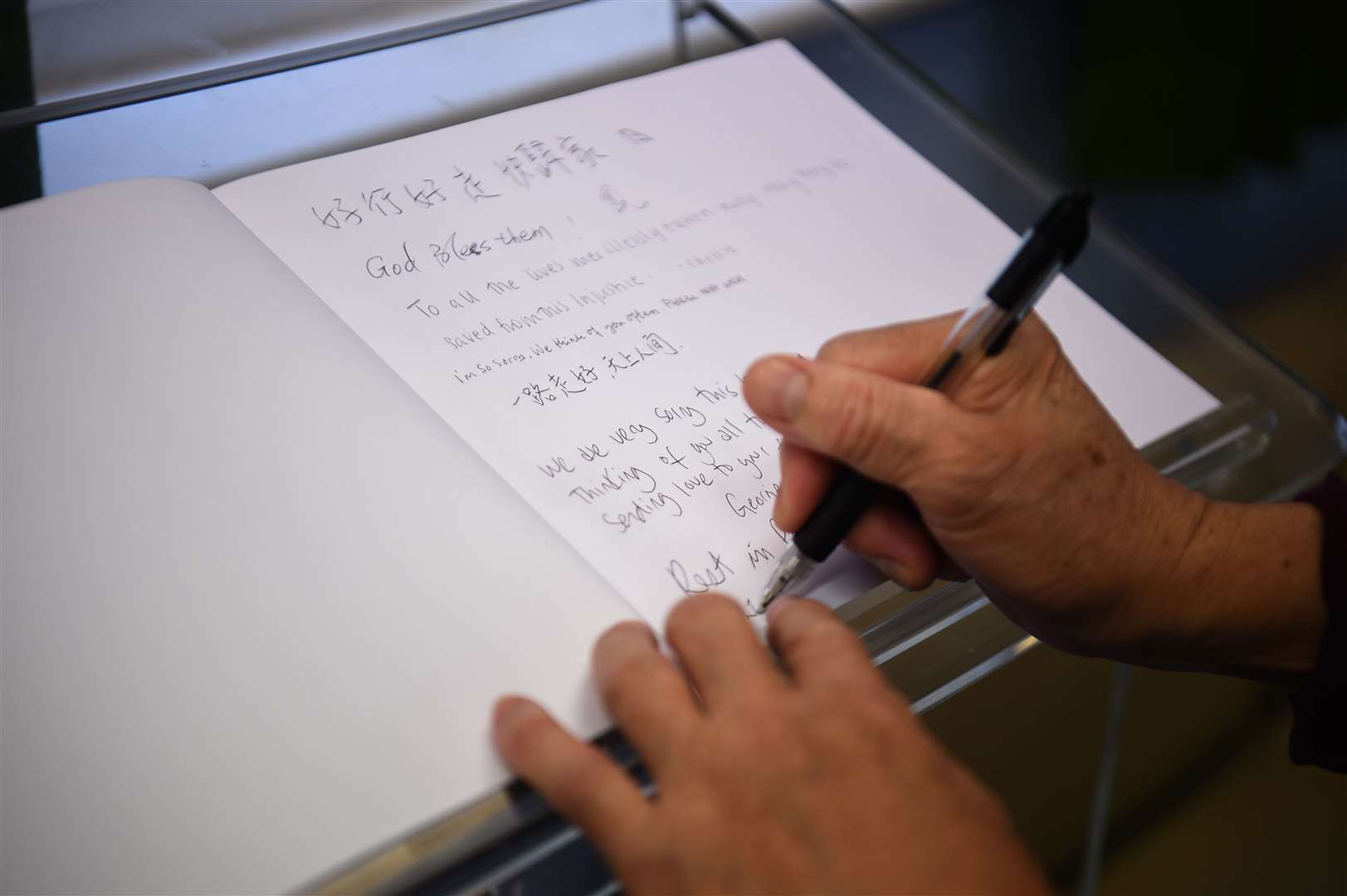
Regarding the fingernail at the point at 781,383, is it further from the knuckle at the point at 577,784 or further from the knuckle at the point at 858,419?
the knuckle at the point at 577,784

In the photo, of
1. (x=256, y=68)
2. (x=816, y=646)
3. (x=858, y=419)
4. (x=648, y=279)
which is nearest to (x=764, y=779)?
(x=816, y=646)

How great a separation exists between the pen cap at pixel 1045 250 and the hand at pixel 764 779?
0.57ft

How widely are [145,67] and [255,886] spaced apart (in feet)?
2.09

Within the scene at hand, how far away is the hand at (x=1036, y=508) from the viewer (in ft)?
1.63

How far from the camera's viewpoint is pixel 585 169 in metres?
0.71

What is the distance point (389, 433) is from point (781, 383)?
0.19 m

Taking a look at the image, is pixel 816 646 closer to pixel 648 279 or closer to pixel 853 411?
pixel 853 411

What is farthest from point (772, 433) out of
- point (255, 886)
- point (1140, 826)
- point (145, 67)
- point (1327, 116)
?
point (1327, 116)

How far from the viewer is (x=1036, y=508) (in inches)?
20.7

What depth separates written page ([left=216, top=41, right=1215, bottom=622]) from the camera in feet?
1.80

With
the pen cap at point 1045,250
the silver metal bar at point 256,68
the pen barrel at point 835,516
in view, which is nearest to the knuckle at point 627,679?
the pen barrel at point 835,516

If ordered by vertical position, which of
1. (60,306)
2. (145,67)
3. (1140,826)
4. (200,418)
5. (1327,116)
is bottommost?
(1140,826)

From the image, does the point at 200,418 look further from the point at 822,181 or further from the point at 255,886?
the point at 822,181

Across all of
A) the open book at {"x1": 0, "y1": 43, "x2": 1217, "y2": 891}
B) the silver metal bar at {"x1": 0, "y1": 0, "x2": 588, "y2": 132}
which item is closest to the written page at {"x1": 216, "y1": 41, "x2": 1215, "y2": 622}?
the open book at {"x1": 0, "y1": 43, "x2": 1217, "y2": 891}
